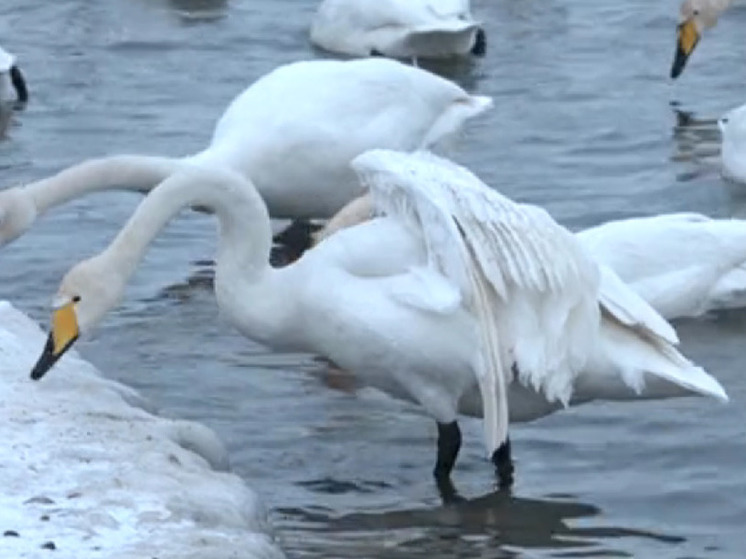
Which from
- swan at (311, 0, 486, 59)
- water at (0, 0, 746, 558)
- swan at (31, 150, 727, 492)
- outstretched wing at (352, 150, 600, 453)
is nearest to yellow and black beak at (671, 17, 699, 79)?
water at (0, 0, 746, 558)

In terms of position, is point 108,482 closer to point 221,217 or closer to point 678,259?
point 221,217

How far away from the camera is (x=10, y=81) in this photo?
538 inches

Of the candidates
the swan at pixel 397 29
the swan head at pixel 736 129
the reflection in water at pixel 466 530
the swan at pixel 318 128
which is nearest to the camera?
the reflection in water at pixel 466 530

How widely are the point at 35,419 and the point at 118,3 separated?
948 cm

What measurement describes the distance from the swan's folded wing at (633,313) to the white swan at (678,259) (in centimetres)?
159

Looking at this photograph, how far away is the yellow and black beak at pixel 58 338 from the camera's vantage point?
7520mm

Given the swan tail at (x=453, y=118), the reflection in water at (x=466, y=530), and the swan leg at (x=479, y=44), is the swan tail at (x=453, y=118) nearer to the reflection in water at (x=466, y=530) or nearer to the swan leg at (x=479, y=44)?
the swan leg at (x=479, y=44)

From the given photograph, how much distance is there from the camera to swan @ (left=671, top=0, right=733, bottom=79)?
45.4 feet

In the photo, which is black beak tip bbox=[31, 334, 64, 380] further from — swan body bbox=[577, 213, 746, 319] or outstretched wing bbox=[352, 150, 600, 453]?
swan body bbox=[577, 213, 746, 319]

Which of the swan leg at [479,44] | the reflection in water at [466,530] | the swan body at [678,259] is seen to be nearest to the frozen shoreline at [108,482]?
the reflection in water at [466,530]

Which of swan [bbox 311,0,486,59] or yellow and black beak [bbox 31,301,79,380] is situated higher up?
yellow and black beak [bbox 31,301,79,380]

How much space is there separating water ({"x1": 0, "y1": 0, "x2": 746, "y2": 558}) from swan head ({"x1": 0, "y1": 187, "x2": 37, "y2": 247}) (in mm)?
625

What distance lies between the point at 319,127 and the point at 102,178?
2.01 m

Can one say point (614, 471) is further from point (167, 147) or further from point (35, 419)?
point (167, 147)
